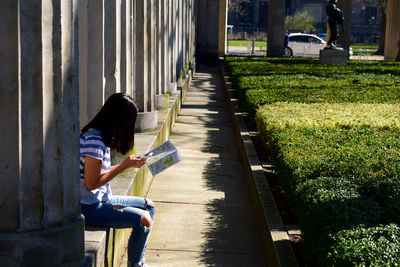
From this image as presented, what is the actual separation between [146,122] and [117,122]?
4.25m

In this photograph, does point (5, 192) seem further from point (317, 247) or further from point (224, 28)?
point (224, 28)

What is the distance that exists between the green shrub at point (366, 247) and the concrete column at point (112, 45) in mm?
3449

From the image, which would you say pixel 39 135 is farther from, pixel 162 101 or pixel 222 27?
pixel 222 27

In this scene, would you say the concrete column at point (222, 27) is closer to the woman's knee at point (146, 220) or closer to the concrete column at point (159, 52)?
the concrete column at point (159, 52)

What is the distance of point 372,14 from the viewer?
81938 mm

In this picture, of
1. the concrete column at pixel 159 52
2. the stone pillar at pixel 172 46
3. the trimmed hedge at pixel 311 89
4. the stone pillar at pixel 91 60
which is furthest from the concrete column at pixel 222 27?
the stone pillar at pixel 91 60

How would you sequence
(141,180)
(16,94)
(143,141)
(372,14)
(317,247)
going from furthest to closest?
(372,14) < (143,141) < (141,180) < (317,247) < (16,94)

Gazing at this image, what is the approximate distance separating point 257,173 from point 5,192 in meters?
4.26

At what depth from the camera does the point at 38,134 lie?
310 cm

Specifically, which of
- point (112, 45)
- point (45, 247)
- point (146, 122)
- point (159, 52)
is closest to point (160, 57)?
point (159, 52)

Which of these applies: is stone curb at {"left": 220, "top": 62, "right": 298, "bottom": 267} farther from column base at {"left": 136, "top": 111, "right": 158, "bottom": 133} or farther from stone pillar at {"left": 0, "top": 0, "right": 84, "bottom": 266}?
stone pillar at {"left": 0, "top": 0, "right": 84, "bottom": 266}

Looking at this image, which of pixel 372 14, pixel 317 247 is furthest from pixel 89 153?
pixel 372 14

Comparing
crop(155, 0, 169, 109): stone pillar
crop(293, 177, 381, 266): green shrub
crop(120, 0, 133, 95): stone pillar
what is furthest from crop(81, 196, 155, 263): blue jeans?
crop(155, 0, 169, 109): stone pillar

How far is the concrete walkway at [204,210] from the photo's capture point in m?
5.08
